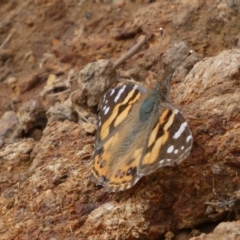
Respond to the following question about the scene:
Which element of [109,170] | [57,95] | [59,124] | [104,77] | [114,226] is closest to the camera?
[114,226]

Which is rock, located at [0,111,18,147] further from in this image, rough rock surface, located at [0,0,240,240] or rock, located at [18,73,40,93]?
rock, located at [18,73,40,93]

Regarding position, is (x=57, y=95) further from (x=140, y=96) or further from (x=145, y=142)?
(x=145, y=142)

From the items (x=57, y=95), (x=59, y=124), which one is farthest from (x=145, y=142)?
(x=57, y=95)

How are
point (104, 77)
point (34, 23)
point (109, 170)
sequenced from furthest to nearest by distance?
point (34, 23)
point (104, 77)
point (109, 170)

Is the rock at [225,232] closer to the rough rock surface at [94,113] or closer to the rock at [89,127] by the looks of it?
the rough rock surface at [94,113]

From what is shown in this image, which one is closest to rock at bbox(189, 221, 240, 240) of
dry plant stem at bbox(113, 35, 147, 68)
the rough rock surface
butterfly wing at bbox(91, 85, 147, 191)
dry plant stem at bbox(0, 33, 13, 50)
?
the rough rock surface
